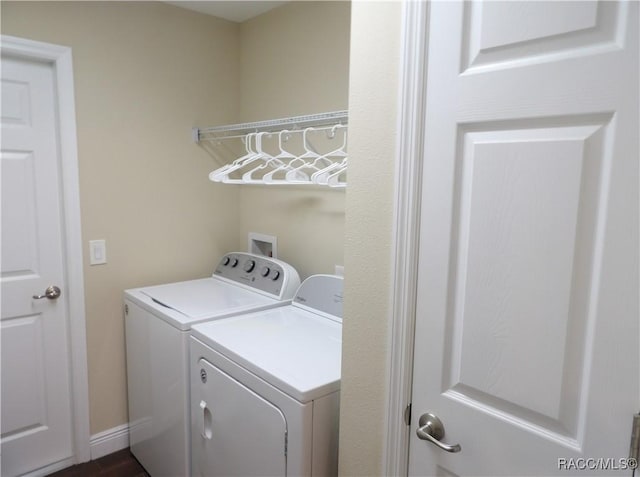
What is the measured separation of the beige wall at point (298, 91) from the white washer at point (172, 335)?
8.2 inches

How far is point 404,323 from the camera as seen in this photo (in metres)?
1.13

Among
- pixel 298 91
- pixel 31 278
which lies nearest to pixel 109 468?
pixel 31 278

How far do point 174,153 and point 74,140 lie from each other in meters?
0.52

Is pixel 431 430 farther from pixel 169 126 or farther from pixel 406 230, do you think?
pixel 169 126

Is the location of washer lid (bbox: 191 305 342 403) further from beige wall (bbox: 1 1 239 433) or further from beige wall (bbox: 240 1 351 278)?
beige wall (bbox: 1 1 239 433)

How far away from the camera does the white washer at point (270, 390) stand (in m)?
1.38

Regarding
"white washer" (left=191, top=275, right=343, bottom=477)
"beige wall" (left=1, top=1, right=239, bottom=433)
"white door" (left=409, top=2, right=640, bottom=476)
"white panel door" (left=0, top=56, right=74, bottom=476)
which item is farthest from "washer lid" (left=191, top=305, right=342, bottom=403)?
"white panel door" (left=0, top=56, right=74, bottom=476)

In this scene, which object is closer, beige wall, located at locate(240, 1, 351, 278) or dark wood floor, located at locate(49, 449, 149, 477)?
beige wall, located at locate(240, 1, 351, 278)

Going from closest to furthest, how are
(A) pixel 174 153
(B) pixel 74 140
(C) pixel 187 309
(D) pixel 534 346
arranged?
1. (D) pixel 534 346
2. (C) pixel 187 309
3. (B) pixel 74 140
4. (A) pixel 174 153

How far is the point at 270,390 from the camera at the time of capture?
145 centimetres

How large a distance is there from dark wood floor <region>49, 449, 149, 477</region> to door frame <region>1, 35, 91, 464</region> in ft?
0.18

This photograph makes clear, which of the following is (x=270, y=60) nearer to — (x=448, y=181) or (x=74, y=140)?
(x=74, y=140)

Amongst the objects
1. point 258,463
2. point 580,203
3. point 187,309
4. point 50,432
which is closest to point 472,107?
point 580,203

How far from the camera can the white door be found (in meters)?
0.81
